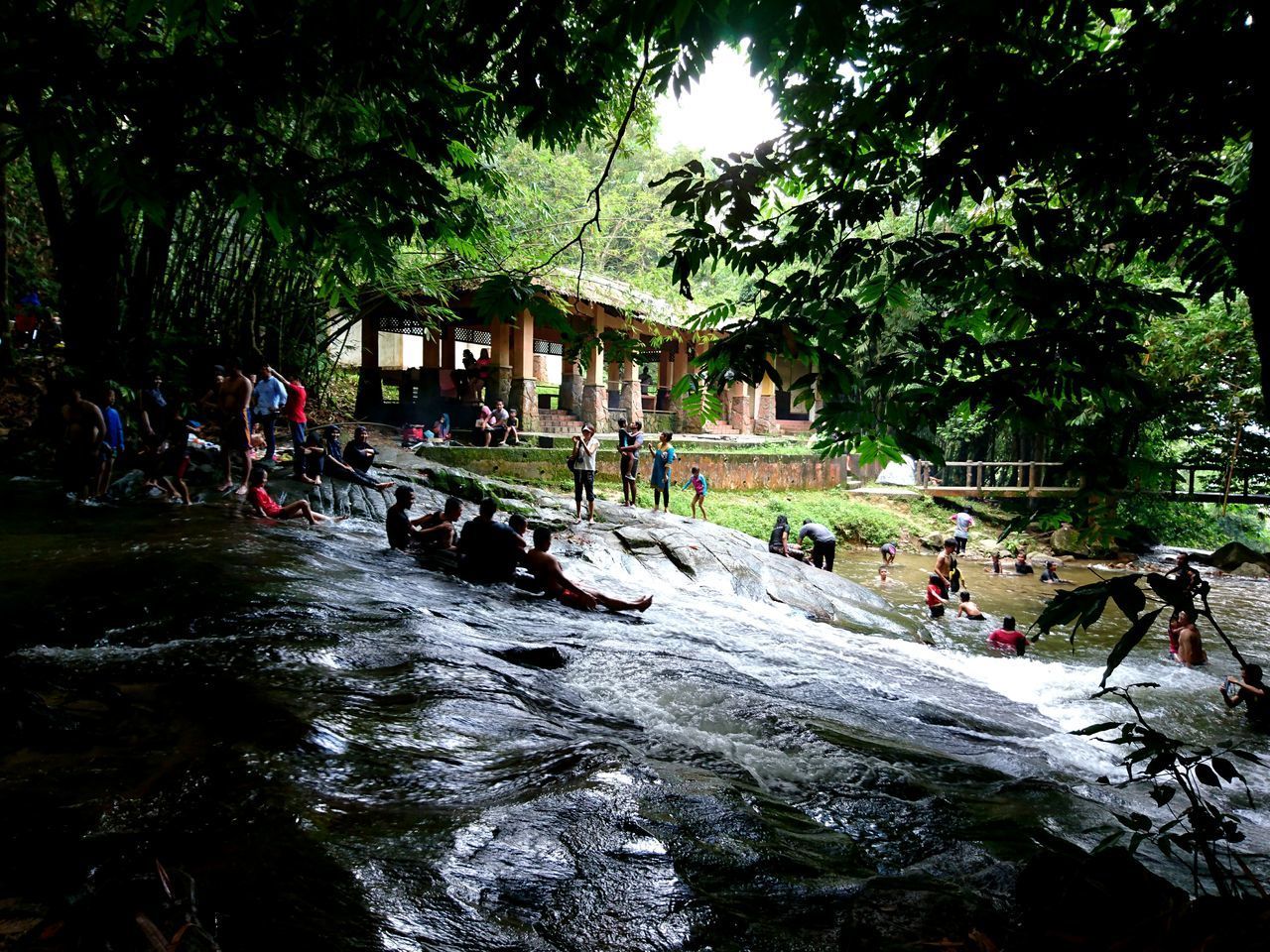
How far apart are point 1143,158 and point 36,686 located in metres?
5.32

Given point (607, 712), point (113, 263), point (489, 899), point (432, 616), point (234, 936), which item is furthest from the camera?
point (113, 263)

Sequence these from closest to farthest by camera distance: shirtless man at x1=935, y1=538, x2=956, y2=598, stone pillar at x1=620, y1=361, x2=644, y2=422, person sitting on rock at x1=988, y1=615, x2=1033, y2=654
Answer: person sitting on rock at x1=988, y1=615, x2=1033, y2=654, shirtless man at x1=935, y1=538, x2=956, y2=598, stone pillar at x1=620, y1=361, x2=644, y2=422

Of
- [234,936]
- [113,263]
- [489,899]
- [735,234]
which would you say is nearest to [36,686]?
[234,936]

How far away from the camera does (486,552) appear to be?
855 centimetres

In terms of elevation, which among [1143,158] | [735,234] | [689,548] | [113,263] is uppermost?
[113,263]

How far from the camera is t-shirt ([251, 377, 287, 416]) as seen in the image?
11.0 meters

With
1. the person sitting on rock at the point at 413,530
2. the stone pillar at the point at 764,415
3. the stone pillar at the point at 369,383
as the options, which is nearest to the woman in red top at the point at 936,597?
the person sitting on rock at the point at 413,530

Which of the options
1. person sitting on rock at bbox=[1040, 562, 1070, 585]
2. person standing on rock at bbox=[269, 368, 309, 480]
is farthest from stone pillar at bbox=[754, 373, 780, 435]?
person standing on rock at bbox=[269, 368, 309, 480]

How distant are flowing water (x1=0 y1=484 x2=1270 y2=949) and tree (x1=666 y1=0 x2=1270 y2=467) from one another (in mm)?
1706

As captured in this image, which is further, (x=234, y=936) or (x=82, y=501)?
(x=82, y=501)

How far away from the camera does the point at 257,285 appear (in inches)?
506

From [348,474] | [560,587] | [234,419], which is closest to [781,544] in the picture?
[560,587]

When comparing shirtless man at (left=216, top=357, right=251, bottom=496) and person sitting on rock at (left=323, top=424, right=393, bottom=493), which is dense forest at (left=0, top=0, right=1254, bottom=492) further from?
person sitting on rock at (left=323, top=424, right=393, bottom=493)

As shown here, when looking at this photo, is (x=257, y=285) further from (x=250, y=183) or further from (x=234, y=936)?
(x=234, y=936)
